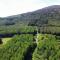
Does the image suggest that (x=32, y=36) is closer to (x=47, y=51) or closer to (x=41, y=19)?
(x=47, y=51)

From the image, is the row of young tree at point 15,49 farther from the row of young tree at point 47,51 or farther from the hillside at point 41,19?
the hillside at point 41,19

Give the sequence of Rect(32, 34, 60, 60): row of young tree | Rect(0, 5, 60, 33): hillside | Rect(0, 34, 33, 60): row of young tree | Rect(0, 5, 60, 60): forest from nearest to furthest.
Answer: Rect(32, 34, 60, 60): row of young tree
Rect(0, 34, 33, 60): row of young tree
Rect(0, 5, 60, 60): forest
Rect(0, 5, 60, 33): hillside

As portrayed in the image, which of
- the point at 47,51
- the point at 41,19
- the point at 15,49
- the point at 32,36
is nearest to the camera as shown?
the point at 47,51

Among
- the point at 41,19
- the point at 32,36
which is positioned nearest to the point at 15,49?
the point at 32,36

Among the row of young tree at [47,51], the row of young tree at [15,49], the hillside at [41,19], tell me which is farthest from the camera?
the hillside at [41,19]

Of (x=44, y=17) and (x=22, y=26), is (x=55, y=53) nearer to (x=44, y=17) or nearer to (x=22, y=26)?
(x=22, y=26)

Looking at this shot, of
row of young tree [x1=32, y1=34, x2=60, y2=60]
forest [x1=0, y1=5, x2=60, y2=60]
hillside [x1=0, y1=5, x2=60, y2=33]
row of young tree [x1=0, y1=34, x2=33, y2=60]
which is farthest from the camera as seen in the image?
hillside [x1=0, y1=5, x2=60, y2=33]

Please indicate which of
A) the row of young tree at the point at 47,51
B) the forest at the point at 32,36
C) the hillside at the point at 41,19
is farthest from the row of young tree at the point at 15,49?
the hillside at the point at 41,19

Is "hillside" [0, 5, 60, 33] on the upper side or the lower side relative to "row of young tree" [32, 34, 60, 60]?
upper

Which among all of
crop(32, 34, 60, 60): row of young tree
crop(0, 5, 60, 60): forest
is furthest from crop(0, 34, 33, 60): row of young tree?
crop(32, 34, 60, 60): row of young tree

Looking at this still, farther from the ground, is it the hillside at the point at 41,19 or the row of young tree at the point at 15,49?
the hillside at the point at 41,19

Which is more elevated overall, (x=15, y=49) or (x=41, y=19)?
(x=41, y=19)

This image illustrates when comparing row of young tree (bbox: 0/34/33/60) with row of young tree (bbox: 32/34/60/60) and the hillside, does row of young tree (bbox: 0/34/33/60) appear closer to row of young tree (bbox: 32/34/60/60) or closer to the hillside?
row of young tree (bbox: 32/34/60/60)
